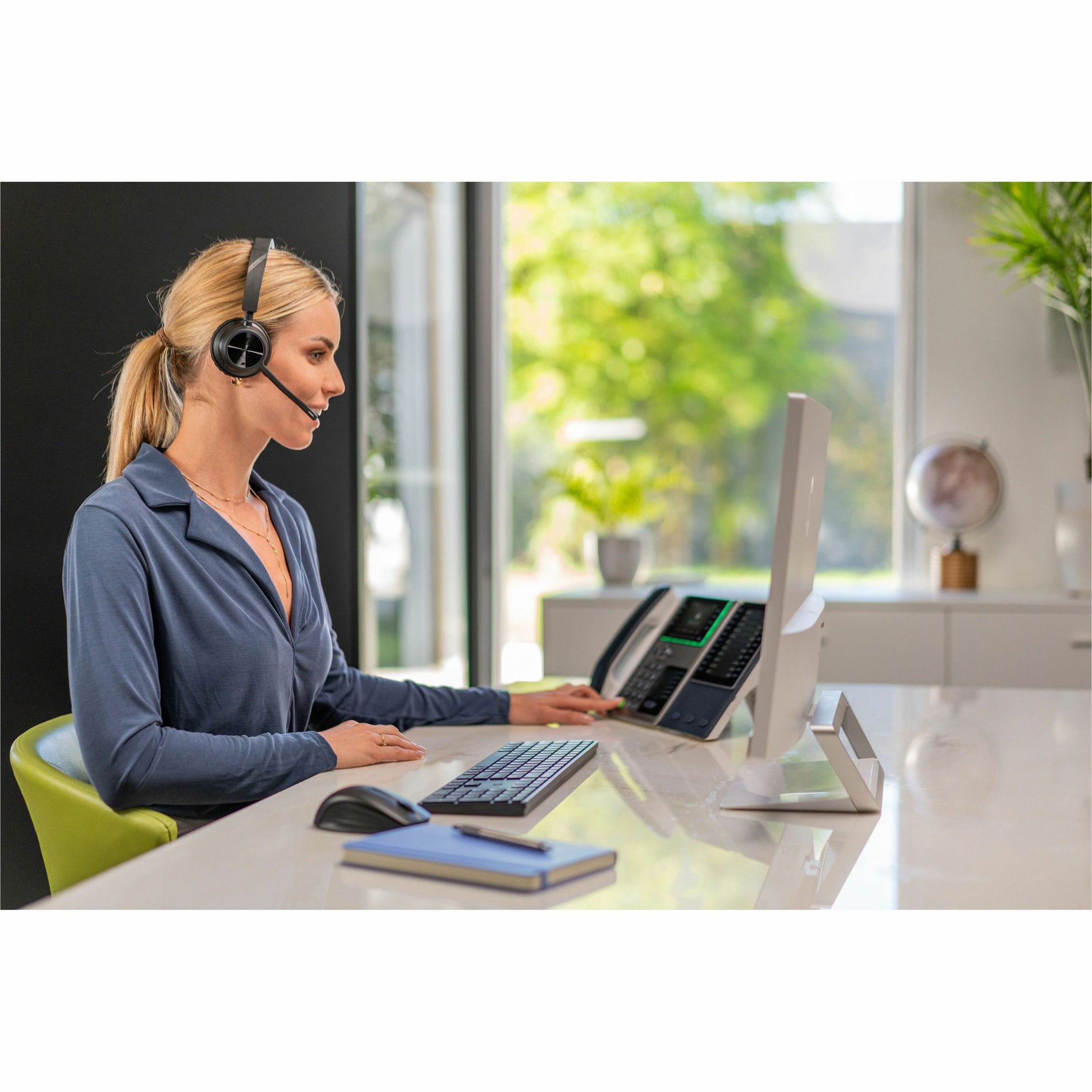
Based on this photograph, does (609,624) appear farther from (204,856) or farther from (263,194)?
(204,856)

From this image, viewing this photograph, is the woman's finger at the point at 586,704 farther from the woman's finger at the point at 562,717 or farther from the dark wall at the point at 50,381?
the dark wall at the point at 50,381

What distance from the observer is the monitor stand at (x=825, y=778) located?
1.16m

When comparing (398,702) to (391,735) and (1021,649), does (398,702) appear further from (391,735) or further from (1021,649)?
(1021,649)

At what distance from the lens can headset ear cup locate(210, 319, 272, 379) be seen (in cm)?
154

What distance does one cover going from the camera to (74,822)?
1.28m

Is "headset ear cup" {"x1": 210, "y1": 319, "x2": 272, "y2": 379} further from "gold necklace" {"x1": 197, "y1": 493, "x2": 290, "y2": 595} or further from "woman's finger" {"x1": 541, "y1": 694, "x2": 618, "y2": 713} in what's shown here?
"woman's finger" {"x1": 541, "y1": 694, "x2": 618, "y2": 713}

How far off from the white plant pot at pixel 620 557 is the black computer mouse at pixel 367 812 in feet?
8.98

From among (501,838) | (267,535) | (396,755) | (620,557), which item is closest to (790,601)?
(501,838)

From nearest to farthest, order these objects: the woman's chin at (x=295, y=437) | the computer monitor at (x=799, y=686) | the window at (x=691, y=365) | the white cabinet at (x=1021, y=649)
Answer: the computer monitor at (x=799, y=686), the woman's chin at (x=295, y=437), the white cabinet at (x=1021, y=649), the window at (x=691, y=365)

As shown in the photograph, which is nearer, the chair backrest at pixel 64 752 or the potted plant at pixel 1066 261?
the chair backrest at pixel 64 752

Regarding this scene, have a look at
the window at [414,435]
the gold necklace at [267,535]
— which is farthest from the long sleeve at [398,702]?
the window at [414,435]

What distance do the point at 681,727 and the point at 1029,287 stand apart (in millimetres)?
2913

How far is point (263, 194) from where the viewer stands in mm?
2303

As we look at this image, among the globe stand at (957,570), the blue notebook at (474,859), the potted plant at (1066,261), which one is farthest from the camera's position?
the globe stand at (957,570)
